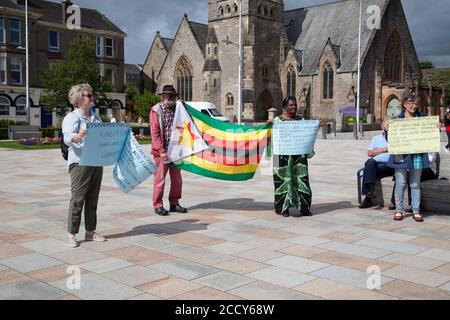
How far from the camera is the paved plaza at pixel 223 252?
4.84 m

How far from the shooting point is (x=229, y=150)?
345 inches

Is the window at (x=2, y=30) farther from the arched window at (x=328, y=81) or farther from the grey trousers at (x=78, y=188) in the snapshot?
the grey trousers at (x=78, y=188)

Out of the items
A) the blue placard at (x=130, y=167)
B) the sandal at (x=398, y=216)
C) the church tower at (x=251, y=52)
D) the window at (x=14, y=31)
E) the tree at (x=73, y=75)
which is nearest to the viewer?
the blue placard at (x=130, y=167)

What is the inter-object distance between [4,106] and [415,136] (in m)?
43.8

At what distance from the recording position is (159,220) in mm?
8172

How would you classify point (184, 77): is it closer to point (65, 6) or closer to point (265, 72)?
point (265, 72)

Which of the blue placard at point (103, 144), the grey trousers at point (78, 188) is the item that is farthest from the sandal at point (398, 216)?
the grey trousers at point (78, 188)

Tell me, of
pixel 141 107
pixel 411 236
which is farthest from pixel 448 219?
pixel 141 107

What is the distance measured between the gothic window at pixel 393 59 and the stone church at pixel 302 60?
4.0 inches

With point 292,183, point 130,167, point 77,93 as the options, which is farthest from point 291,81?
point 77,93

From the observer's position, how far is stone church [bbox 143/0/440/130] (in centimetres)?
4988

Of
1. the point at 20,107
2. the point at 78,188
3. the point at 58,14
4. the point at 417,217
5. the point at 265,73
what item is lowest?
the point at 417,217
